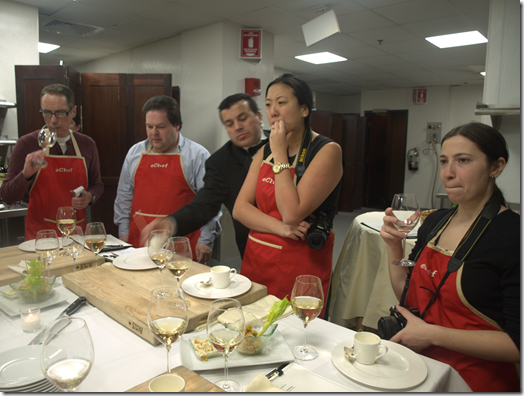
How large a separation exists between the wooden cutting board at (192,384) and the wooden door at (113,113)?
419 centimetres

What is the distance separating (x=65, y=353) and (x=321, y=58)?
21.2 feet

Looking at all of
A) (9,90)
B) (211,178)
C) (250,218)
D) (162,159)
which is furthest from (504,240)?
(9,90)

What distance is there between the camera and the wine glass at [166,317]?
33.6 inches

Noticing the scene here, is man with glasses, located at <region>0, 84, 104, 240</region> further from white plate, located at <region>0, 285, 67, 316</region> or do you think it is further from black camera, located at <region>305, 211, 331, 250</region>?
black camera, located at <region>305, 211, 331, 250</region>

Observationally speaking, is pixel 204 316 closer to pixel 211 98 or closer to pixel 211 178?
pixel 211 178

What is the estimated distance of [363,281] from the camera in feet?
8.56

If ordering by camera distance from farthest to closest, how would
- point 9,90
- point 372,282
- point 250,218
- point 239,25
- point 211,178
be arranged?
point 239,25 < point 9,90 < point 372,282 < point 211,178 < point 250,218

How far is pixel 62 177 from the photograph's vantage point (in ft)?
8.58

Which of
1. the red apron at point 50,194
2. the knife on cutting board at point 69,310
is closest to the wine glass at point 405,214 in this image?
the knife on cutting board at point 69,310

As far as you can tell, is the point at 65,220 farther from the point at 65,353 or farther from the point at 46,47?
the point at 46,47

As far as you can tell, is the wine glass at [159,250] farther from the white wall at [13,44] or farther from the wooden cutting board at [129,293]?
the white wall at [13,44]

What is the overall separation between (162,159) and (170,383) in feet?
6.63

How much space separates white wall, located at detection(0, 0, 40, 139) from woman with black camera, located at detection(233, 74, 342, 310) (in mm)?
3863

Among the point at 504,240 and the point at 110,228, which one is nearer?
the point at 504,240
